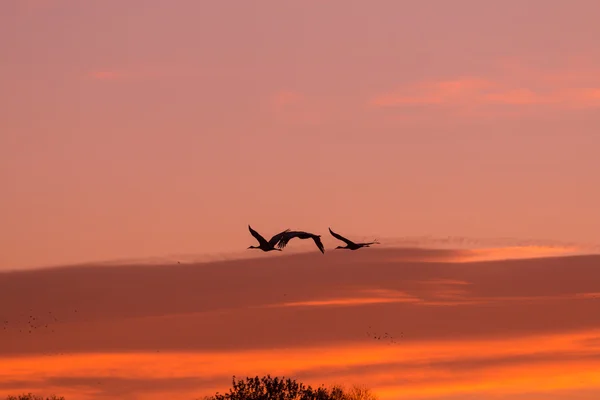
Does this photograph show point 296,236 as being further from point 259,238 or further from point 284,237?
point 259,238

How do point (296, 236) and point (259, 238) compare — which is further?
point (259, 238)

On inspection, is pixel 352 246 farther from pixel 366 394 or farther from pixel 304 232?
pixel 366 394

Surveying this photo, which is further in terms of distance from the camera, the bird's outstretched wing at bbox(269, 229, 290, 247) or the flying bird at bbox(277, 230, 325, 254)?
the bird's outstretched wing at bbox(269, 229, 290, 247)

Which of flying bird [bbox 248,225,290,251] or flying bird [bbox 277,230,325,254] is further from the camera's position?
flying bird [bbox 248,225,290,251]

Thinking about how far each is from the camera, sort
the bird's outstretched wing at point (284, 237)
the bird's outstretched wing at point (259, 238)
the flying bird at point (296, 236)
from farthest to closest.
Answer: the bird's outstretched wing at point (259, 238), the bird's outstretched wing at point (284, 237), the flying bird at point (296, 236)

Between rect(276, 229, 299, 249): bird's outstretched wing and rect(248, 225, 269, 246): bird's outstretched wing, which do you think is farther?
rect(248, 225, 269, 246): bird's outstretched wing

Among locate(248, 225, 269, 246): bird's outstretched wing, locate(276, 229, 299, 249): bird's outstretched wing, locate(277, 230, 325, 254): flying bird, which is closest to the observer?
locate(277, 230, 325, 254): flying bird

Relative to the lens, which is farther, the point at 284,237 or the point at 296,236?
the point at 284,237

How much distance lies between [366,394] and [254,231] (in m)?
62.8

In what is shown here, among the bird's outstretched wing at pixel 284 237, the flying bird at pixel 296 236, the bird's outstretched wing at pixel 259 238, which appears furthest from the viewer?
the bird's outstretched wing at pixel 259 238

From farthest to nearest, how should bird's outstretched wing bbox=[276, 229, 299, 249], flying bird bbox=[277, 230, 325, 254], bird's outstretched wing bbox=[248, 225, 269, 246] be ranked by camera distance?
bird's outstretched wing bbox=[248, 225, 269, 246], bird's outstretched wing bbox=[276, 229, 299, 249], flying bird bbox=[277, 230, 325, 254]

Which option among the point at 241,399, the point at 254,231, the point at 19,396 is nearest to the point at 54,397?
the point at 19,396

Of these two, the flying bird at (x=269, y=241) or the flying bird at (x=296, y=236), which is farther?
the flying bird at (x=269, y=241)

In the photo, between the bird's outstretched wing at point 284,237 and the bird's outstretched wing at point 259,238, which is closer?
the bird's outstretched wing at point 284,237
